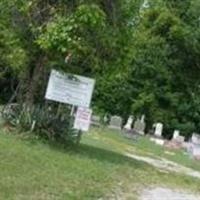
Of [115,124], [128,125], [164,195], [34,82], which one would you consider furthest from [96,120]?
[164,195]

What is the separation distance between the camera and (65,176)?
1244 centimetres

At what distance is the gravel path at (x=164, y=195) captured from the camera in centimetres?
1242

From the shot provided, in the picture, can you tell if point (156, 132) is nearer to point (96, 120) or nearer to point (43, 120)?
point (96, 120)

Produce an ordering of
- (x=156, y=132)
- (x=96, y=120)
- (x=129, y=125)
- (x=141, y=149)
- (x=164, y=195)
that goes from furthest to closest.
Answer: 1. (x=96, y=120)
2. (x=156, y=132)
3. (x=129, y=125)
4. (x=141, y=149)
5. (x=164, y=195)

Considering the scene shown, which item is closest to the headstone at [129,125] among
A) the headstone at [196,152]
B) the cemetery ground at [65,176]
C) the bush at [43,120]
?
the headstone at [196,152]

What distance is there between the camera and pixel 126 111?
2021 inches

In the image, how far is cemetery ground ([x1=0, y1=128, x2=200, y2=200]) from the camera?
34.6ft

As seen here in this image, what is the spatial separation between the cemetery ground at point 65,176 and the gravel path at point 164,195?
0.50 ft

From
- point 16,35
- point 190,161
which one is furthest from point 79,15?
point 190,161

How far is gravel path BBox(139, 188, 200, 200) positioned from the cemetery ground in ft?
0.50

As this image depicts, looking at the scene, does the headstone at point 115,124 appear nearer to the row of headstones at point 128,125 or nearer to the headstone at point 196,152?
the row of headstones at point 128,125

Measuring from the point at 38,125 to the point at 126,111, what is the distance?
33241 millimetres

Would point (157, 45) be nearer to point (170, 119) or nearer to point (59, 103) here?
point (170, 119)

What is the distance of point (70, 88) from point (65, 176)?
6412 millimetres
